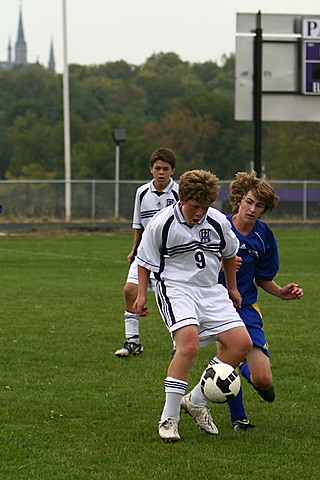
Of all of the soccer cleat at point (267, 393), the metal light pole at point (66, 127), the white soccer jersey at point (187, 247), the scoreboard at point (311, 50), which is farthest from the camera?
the metal light pole at point (66, 127)

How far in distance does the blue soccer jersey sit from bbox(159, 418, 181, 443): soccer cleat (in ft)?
3.38

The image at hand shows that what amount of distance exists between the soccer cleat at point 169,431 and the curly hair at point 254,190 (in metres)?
1.48

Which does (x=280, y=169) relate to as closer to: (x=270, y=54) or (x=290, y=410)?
(x=270, y=54)

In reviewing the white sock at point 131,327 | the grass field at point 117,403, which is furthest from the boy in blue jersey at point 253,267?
the white sock at point 131,327

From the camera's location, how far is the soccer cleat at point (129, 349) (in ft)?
31.1

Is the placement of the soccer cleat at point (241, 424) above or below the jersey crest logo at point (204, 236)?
below

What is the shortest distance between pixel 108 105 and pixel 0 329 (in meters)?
79.4

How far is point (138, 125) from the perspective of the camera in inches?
3236

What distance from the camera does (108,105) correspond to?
8950cm

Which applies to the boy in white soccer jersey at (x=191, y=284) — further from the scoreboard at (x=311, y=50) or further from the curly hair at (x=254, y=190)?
the scoreboard at (x=311, y=50)

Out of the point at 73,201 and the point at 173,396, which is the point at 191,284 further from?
the point at 73,201

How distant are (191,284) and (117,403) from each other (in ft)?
4.65

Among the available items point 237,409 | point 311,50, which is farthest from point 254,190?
point 311,50

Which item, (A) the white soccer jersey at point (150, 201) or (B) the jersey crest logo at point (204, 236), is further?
(A) the white soccer jersey at point (150, 201)
